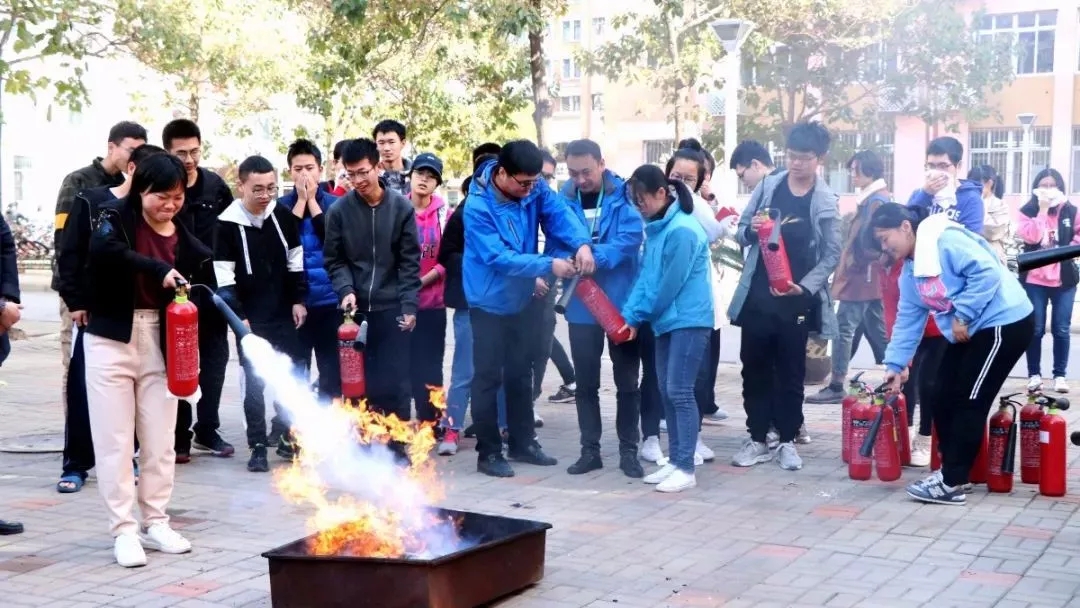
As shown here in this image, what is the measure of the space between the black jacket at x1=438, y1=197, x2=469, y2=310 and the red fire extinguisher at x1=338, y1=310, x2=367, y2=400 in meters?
1.12

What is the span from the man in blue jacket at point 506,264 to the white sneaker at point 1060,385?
5.52 m

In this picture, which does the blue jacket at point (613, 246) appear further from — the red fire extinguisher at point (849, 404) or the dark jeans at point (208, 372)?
the dark jeans at point (208, 372)

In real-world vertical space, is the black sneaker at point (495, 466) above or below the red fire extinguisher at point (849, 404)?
below

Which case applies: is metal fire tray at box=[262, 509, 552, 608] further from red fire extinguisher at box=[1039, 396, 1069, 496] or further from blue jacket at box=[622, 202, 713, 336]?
red fire extinguisher at box=[1039, 396, 1069, 496]

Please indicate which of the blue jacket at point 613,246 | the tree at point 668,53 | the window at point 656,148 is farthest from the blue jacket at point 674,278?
the window at point 656,148

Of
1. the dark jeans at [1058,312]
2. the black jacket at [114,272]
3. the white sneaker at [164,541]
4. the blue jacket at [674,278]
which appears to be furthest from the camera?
the dark jeans at [1058,312]

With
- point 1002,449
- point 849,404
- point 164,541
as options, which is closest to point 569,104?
point 849,404

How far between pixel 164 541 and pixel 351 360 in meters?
1.89

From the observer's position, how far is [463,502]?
23.9ft

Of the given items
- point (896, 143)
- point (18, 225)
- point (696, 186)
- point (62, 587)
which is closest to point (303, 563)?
point (62, 587)

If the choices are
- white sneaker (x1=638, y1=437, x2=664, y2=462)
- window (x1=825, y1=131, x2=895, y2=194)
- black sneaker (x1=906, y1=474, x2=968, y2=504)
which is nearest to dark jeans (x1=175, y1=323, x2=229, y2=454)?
white sneaker (x1=638, y1=437, x2=664, y2=462)

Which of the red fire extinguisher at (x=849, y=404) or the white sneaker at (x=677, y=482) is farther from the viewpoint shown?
the red fire extinguisher at (x=849, y=404)

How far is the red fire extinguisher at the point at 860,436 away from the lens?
25.1 feet

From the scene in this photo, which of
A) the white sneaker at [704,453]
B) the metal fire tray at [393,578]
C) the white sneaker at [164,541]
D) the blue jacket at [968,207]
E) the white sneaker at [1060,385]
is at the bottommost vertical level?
the white sneaker at [1060,385]
